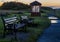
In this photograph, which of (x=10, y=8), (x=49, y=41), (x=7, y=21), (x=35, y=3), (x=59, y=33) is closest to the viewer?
(x=49, y=41)

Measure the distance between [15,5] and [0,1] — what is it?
2453 millimetres

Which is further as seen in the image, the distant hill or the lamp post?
the distant hill

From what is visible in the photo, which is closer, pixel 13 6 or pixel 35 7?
pixel 35 7

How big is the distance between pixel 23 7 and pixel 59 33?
16304mm

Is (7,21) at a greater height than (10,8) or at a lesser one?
greater

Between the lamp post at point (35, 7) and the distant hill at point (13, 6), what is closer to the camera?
the lamp post at point (35, 7)

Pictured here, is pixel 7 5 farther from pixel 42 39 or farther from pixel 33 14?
pixel 42 39

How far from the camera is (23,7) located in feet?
88.4

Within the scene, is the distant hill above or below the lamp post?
below

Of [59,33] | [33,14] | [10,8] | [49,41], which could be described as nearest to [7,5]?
[10,8]

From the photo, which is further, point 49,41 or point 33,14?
point 33,14

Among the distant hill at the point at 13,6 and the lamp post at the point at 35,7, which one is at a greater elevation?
the lamp post at the point at 35,7

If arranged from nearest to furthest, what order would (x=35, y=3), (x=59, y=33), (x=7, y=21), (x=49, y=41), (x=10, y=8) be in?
(x=49, y=41) → (x=7, y=21) → (x=59, y=33) → (x=35, y=3) → (x=10, y=8)

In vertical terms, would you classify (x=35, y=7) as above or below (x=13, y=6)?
above
